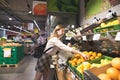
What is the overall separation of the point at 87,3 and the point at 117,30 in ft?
11.8

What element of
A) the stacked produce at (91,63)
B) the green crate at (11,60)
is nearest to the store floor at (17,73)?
the green crate at (11,60)

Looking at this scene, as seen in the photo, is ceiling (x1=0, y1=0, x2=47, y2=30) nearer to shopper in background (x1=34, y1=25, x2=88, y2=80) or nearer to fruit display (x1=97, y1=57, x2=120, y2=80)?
shopper in background (x1=34, y1=25, x2=88, y2=80)

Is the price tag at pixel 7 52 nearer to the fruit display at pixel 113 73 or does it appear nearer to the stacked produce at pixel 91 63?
the stacked produce at pixel 91 63

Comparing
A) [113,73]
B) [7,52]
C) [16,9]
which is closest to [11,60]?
[7,52]

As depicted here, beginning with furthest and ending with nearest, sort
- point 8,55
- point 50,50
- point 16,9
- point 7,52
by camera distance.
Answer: point 16,9, point 8,55, point 7,52, point 50,50

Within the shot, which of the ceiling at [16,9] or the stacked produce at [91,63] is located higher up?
the ceiling at [16,9]

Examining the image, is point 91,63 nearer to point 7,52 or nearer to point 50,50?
point 50,50

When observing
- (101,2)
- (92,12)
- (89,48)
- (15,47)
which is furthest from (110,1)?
(15,47)

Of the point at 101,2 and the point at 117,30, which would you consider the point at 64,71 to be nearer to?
the point at 101,2

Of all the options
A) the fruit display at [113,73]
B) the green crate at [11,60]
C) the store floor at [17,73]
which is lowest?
the store floor at [17,73]

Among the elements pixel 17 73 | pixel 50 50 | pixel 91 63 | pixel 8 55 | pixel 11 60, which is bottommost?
pixel 17 73

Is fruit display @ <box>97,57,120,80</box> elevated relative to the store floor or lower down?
elevated

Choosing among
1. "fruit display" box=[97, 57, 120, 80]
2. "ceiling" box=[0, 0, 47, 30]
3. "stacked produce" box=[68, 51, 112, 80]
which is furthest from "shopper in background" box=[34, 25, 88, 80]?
"ceiling" box=[0, 0, 47, 30]

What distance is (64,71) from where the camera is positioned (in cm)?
386
